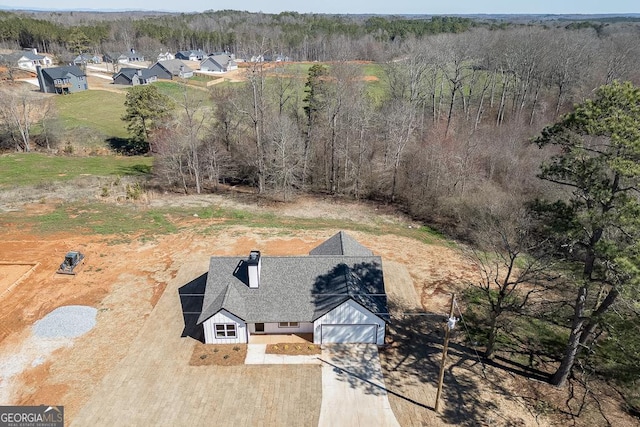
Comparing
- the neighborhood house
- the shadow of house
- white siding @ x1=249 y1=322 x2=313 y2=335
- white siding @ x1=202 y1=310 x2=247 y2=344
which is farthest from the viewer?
the neighborhood house

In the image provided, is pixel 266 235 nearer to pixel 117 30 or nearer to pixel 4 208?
pixel 4 208

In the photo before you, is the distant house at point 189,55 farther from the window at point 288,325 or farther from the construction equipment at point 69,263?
the window at point 288,325

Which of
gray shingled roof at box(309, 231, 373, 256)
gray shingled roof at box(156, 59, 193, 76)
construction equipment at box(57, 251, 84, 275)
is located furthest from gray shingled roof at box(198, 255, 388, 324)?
gray shingled roof at box(156, 59, 193, 76)

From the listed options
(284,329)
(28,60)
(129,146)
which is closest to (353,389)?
(284,329)

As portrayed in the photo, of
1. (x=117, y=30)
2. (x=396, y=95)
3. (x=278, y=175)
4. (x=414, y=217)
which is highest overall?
(x=117, y=30)

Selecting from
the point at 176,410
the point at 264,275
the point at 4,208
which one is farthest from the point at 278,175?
the point at 176,410

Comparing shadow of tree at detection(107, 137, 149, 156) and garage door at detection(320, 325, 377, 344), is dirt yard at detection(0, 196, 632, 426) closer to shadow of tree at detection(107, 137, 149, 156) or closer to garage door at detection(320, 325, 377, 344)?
garage door at detection(320, 325, 377, 344)

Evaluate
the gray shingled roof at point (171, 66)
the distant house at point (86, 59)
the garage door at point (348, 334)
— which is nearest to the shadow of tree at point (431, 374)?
the garage door at point (348, 334)
